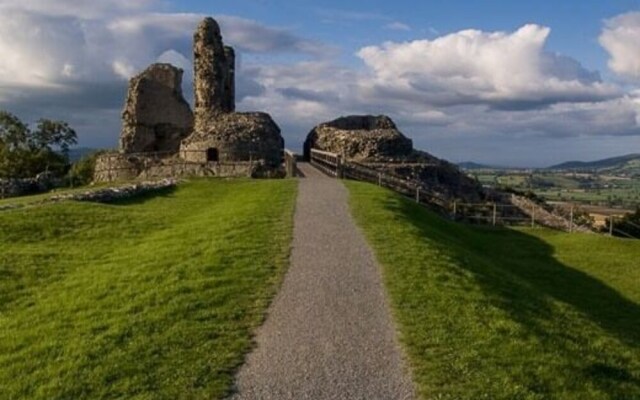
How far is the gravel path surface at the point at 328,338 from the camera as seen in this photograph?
9047 millimetres

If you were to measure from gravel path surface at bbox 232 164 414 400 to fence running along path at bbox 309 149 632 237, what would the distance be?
18.8 metres

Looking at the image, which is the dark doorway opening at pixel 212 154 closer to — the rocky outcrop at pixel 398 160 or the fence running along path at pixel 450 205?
→ the fence running along path at pixel 450 205

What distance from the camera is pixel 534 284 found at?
20016 millimetres

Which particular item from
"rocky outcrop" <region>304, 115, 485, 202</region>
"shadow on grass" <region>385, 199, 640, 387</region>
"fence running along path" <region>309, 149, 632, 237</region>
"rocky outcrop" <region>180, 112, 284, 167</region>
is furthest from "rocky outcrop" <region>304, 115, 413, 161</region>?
"shadow on grass" <region>385, 199, 640, 387</region>

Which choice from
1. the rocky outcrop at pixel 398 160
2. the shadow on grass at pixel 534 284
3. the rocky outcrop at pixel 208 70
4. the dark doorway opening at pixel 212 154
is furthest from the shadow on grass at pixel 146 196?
the rocky outcrop at pixel 208 70

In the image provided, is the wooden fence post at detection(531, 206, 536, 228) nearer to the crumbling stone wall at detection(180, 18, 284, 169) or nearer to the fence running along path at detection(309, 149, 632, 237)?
the fence running along path at detection(309, 149, 632, 237)

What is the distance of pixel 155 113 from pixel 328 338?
45.0m

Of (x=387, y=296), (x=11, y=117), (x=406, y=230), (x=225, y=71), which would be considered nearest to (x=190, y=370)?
(x=387, y=296)

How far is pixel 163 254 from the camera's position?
16.9m

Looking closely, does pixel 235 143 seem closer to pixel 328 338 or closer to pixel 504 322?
pixel 504 322

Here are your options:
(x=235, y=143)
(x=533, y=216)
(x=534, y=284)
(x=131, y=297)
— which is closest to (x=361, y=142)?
(x=235, y=143)

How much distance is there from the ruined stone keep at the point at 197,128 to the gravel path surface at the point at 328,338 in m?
23.7

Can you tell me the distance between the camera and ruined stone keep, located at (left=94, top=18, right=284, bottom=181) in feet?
136

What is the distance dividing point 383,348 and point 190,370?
283 cm
